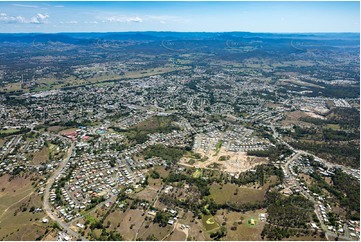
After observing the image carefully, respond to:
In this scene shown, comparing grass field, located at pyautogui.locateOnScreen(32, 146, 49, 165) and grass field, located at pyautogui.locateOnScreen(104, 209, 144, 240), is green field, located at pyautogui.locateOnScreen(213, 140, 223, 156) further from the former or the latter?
grass field, located at pyautogui.locateOnScreen(32, 146, 49, 165)

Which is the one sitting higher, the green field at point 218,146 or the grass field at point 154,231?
the green field at point 218,146

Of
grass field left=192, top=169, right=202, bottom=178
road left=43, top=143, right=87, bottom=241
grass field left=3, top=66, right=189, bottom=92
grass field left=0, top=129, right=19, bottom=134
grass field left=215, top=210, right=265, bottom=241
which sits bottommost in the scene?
grass field left=3, top=66, right=189, bottom=92

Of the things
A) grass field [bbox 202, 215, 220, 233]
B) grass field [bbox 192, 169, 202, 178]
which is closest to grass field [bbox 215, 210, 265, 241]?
grass field [bbox 202, 215, 220, 233]

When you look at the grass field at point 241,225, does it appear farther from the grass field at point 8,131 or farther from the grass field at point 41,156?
the grass field at point 8,131

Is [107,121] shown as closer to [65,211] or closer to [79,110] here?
[79,110]

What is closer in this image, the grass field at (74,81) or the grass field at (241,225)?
the grass field at (241,225)

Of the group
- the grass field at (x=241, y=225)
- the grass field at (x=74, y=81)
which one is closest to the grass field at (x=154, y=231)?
the grass field at (x=241, y=225)

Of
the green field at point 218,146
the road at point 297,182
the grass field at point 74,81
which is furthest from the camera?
the grass field at point 74,81

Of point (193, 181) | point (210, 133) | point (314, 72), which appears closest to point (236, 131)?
point (210, 133)

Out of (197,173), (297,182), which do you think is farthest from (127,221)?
(297,182)

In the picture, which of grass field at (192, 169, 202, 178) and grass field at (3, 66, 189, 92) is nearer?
grass field at (192, 169, 202, 178)
